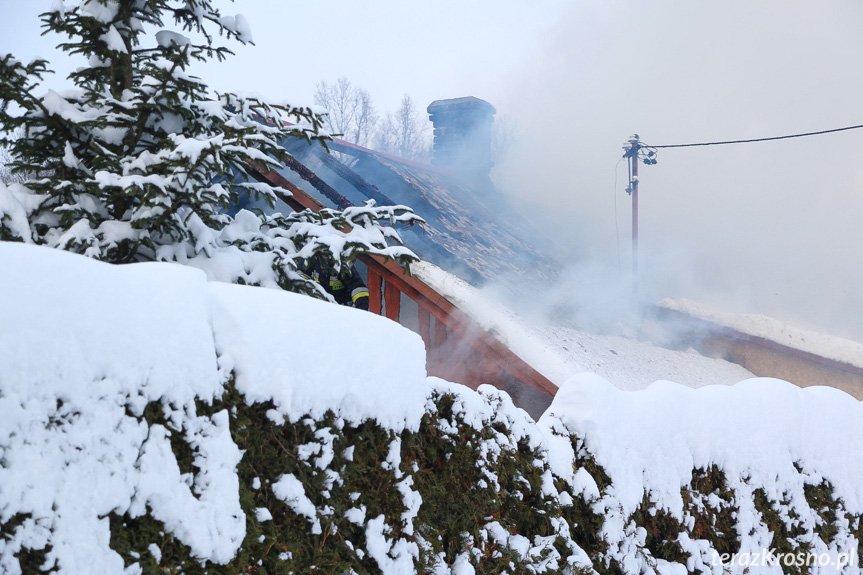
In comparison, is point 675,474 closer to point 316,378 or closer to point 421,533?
point 421,533

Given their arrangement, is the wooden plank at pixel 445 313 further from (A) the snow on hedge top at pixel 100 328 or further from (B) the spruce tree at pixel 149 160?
(A) the snow on hedge top at pixel 100 328

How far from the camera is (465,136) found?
19.6 m

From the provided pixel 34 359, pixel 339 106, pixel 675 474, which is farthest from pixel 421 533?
pixel 339 106

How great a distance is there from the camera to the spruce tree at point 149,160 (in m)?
3.64

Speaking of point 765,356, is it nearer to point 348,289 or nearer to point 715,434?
point 348,289

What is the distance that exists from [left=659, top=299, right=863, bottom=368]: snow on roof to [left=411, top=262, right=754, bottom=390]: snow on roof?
273cm

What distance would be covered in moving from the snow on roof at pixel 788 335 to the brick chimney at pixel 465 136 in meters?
9.20

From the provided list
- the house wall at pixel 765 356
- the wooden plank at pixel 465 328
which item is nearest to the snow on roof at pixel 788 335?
the house wall at pixel 765 356

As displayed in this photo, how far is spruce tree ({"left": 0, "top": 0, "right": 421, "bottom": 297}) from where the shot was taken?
364 cm

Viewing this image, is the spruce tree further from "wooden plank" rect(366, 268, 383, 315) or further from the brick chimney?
the brick chimney

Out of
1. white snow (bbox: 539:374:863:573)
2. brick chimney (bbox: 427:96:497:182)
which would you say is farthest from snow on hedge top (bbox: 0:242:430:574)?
brick chimney (bbox: 427:96:497:182)

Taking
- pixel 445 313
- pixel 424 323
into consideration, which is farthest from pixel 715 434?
→ pixel 424 323

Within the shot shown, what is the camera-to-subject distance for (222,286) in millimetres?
1714

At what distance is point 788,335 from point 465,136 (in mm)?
12502
